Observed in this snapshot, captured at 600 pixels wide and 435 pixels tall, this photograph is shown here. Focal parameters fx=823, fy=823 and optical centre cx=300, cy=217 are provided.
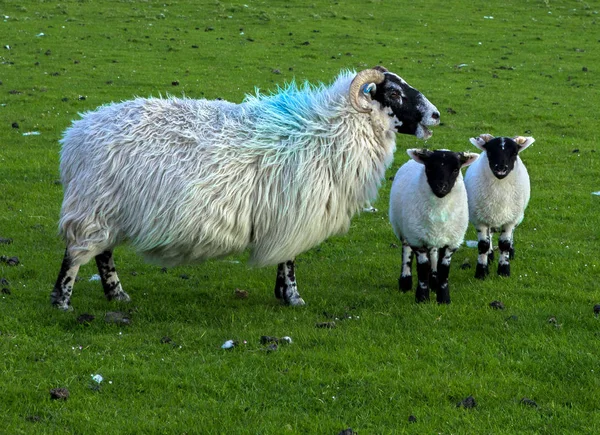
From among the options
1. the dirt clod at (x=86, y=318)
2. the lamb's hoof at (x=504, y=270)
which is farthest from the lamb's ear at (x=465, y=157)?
the dirt clod at (x=86, y=318)

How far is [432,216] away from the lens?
8.61 m

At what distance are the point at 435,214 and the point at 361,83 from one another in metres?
1.58

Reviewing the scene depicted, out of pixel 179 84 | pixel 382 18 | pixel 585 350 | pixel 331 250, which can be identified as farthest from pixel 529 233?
pixel 382 18

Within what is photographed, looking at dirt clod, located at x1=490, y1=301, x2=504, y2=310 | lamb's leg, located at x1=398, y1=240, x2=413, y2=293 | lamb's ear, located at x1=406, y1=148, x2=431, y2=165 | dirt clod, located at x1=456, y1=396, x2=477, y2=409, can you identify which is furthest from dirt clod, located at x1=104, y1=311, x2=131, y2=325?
dirt clod, located at x1=490, y1=301, x2=504, y2=310

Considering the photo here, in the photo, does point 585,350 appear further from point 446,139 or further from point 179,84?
point 179,84

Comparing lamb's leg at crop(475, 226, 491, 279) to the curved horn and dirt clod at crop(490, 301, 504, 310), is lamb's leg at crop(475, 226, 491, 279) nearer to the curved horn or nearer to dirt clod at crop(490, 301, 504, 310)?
dirt clod at crop(490, 301, 504, 310)

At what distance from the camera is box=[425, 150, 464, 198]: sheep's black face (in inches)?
332

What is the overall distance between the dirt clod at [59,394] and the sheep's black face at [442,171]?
4184 millimetres

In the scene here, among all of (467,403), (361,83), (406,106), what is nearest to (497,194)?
(406,106)

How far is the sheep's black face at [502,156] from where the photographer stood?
30.6ft

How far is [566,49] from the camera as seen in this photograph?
3009cm

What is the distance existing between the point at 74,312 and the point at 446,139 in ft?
35.8

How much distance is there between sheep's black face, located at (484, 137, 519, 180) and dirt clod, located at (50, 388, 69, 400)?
17.6ft

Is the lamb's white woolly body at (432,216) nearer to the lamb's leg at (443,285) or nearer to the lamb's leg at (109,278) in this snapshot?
the lamb's leg at (443,285)
